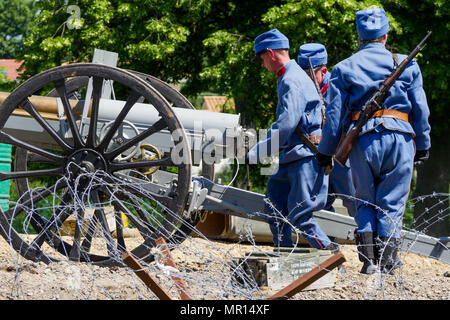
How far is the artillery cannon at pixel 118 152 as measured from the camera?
17.2 ft

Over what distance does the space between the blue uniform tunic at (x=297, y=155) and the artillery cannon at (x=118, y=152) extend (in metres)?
0.31

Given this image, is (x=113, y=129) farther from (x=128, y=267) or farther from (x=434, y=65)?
(x=434, y=65)

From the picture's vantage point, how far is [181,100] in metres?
6.19

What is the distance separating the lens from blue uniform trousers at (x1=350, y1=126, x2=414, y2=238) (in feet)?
15.9

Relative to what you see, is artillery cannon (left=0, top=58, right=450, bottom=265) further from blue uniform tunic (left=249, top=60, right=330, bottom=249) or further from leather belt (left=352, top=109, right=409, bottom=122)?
leather belt (left=352, top=109, right=409, bottom=122)

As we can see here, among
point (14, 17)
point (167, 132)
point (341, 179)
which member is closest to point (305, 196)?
point (341, 179)

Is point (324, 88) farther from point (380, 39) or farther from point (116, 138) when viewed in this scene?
point (116, 138)

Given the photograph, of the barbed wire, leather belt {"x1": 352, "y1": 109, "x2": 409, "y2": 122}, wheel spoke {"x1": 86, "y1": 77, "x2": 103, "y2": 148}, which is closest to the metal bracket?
the barbed wire

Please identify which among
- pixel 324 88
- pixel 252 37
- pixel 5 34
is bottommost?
pixel 324 88

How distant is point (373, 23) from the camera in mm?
5020

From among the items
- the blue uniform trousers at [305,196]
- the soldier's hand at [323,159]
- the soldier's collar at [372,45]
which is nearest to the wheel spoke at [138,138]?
the blue uniform trousers at [305,196]

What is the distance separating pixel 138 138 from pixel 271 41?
1.21m
